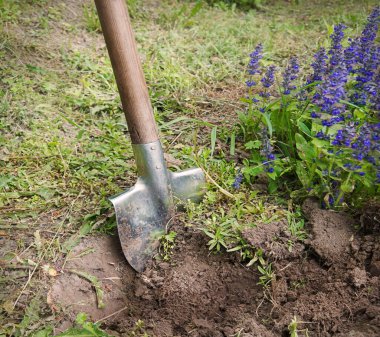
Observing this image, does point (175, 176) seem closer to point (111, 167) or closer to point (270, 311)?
point (111, 167)

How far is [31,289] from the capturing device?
1836mm

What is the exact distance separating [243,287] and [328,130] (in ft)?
2.39

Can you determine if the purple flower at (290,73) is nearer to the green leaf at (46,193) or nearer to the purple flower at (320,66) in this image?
the purple flower at (320,66)

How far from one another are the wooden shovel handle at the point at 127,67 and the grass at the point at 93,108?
326 mm

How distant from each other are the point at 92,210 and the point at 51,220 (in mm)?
184

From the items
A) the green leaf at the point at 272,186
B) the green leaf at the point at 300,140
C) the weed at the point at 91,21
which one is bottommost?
the green leaf at the point at 272,186

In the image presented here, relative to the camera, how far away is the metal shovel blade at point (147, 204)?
1.94 meters

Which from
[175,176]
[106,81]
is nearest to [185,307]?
[175,176]

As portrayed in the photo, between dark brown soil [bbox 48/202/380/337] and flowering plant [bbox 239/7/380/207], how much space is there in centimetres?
17

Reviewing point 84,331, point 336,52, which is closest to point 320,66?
point 336,52

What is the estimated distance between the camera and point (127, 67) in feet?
6.56

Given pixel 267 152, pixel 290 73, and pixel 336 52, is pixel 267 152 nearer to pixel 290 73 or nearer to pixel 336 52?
pixel 290 73

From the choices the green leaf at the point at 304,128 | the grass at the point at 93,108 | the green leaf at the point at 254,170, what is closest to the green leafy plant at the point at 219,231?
the grass at the point at 93,108

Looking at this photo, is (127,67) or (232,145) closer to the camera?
(127,67)
